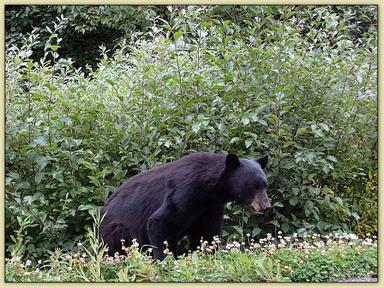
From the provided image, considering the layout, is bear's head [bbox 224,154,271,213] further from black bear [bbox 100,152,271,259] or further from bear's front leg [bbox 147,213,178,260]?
bear's front leg [bbox 147,213,178,260]

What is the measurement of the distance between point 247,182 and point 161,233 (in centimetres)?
84

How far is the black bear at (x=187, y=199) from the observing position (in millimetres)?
6062

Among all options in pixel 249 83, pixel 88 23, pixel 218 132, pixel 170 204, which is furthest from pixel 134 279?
pixel 88 23

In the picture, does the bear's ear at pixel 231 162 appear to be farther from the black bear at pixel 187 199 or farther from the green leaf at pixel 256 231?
the green leaf at pixel 256 231

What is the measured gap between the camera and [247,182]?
609cm

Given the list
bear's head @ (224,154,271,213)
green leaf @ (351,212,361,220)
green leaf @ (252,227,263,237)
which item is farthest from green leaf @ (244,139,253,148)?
green leaf @ (351,212,361,220)

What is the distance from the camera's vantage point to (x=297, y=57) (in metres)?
7.80

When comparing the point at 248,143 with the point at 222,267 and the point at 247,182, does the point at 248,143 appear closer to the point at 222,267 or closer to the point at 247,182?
the point at 247,182

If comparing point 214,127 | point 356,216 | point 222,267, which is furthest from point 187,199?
point 356,216

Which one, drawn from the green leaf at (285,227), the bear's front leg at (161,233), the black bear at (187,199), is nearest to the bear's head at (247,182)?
the black bear at (187,199)

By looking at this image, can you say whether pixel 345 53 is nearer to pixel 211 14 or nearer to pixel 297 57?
pixel 297 57

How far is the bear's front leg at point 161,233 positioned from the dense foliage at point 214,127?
1.22m

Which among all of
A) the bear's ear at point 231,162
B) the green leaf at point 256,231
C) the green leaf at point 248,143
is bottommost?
the green leaf at point 256,231

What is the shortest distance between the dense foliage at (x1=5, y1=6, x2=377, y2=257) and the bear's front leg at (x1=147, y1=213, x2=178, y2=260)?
1221 millimetres
